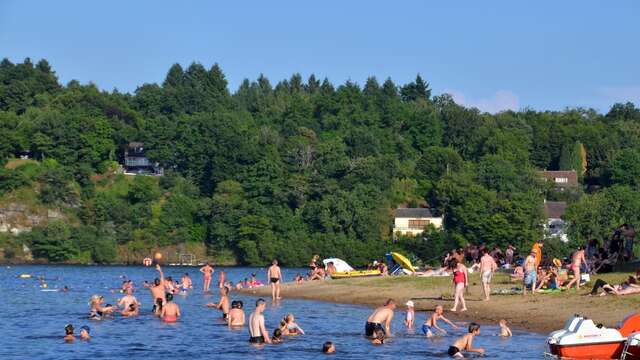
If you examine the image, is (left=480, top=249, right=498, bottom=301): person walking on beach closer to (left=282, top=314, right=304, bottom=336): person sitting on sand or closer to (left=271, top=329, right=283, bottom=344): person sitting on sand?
(left=282, top=314, right=304, bottom=336): person sitting on sand

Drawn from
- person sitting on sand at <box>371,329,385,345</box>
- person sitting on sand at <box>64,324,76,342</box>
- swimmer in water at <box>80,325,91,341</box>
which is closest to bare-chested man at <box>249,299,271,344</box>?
person sitting on sand at <box>371,329,385,345</box>

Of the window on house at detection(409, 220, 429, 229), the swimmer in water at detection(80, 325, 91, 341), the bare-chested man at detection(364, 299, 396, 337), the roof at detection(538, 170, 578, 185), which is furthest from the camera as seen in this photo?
the roof at detection(538, 170, 578, 185)

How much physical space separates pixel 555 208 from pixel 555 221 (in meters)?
6.06

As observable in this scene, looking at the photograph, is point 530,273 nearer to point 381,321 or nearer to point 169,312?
point 381,321

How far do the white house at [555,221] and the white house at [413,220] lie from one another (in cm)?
1007

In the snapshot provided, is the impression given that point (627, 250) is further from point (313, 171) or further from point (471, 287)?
point (313, 171)

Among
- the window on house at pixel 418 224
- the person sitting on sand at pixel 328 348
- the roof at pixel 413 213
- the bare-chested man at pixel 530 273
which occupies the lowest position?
the person sitting on sand at pixel 328 348

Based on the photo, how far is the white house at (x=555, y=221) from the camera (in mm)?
118938

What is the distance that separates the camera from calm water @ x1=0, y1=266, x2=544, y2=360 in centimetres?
3491

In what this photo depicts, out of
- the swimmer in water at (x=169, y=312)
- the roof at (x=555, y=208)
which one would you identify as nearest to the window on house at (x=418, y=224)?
the roof at (x=555, y=208)

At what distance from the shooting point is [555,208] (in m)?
135

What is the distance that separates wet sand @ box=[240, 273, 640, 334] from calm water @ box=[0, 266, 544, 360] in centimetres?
145

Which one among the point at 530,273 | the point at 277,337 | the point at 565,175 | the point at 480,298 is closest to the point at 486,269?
the point at 530,273

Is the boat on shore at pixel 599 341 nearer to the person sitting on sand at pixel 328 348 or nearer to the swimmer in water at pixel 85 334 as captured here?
the person sitting on sand at pixel 328 348
